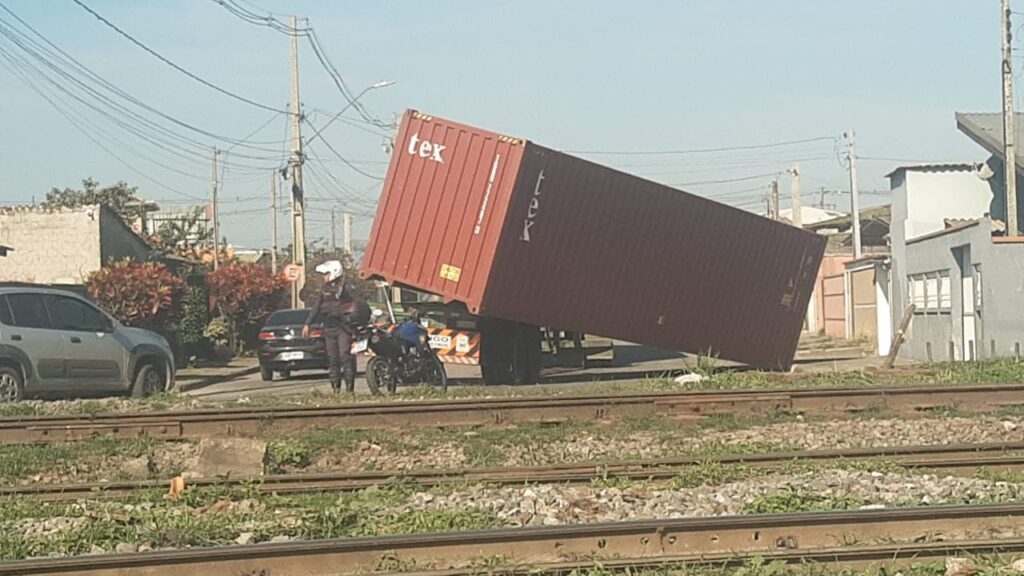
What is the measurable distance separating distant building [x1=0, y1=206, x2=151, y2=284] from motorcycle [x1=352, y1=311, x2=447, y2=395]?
68.0 feet

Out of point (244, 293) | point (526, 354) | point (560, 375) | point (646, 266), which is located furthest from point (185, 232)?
point (646, 266)

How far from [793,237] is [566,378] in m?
5.00

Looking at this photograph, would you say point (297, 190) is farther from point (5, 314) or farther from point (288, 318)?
point (5, 314)

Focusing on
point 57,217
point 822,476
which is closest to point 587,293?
point 822,476

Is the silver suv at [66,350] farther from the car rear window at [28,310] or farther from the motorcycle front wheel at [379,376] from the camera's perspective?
the motorcycle front wheel at [379,376]

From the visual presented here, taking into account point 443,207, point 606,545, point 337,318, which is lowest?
point 606,545

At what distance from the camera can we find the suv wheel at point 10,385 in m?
14.9

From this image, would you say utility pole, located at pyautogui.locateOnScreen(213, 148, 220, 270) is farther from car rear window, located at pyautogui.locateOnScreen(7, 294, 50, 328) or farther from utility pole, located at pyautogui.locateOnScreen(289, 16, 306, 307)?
car rear window, located at pyautogui.locateOnScreen(7, 294, 50, 328)

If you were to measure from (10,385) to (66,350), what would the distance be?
0.91 m

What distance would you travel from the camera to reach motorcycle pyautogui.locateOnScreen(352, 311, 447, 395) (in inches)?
641

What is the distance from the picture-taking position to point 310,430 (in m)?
12.1

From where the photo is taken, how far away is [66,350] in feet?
51.4

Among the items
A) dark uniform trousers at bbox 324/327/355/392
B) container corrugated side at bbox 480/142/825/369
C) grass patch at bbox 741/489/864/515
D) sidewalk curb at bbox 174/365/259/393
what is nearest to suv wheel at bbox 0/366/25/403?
dark uniform trousers at bbox 324/327/355/392

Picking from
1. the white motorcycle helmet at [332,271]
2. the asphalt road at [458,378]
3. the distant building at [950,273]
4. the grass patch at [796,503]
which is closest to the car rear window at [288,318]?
the asphalt road at [458,378]
